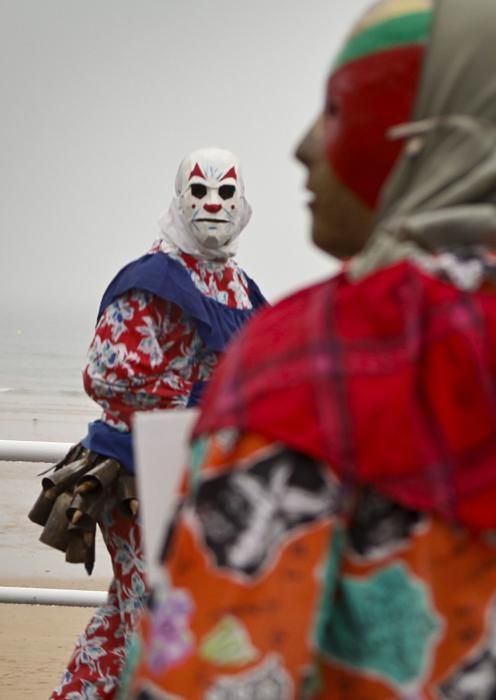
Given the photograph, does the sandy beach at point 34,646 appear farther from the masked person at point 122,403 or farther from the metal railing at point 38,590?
the masked person at point 122,403

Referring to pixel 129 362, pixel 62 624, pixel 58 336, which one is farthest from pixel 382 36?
pixel 58 336

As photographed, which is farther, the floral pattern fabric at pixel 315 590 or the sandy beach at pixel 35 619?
the sandy beach at pixel 35 619

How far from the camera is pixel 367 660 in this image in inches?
41.3

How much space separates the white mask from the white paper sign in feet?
8.00

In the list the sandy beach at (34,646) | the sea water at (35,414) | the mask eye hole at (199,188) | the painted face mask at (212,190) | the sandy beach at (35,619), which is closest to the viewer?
the painted face mask at (212,190)

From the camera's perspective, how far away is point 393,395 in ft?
3.41

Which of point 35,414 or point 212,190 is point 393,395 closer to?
point 212,190

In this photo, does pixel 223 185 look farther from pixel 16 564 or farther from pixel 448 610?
pixel 16 564

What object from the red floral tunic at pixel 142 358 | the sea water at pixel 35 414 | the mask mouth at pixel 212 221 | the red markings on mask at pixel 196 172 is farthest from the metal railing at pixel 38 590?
the sea water at pixel 35 414

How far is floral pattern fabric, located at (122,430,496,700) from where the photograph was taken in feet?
3.34

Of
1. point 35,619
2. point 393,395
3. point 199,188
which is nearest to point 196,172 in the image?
point 199,188

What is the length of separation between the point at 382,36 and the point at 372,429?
34cm

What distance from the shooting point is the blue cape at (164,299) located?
11.0 feet

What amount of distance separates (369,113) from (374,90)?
0.06 feet
